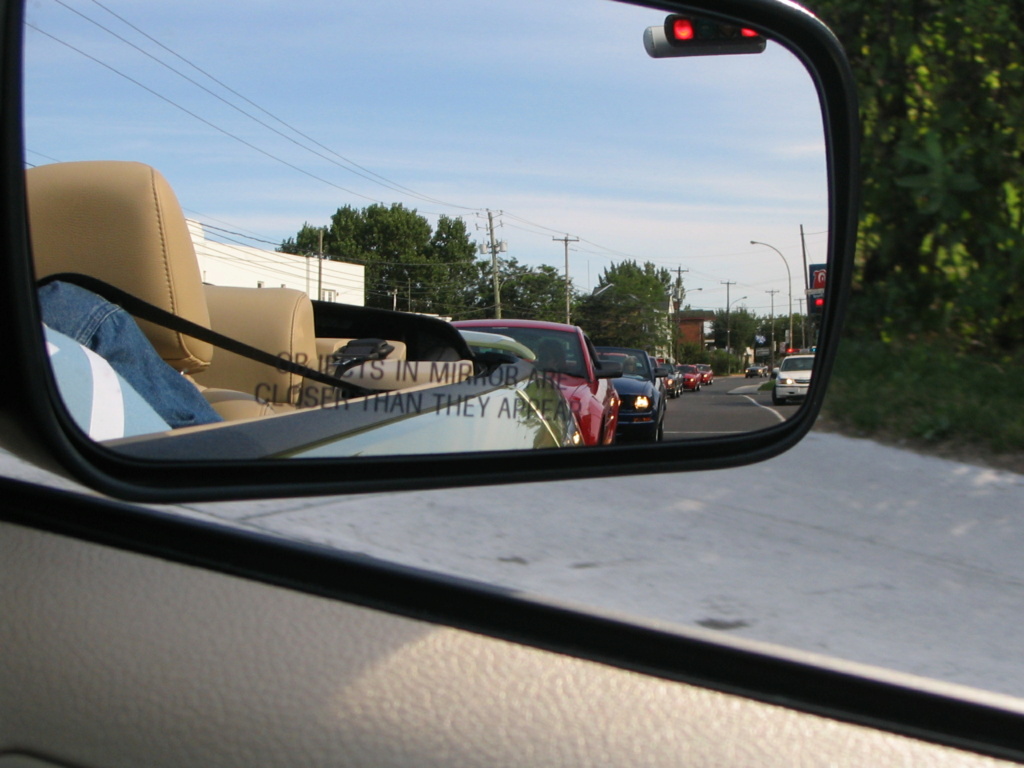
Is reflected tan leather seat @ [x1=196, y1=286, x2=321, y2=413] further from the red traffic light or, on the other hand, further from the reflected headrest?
the red traffic light

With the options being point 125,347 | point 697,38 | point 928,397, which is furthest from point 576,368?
point 928,397

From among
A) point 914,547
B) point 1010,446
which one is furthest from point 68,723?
point 1010,446

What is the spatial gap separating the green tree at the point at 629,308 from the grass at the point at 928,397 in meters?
6.54

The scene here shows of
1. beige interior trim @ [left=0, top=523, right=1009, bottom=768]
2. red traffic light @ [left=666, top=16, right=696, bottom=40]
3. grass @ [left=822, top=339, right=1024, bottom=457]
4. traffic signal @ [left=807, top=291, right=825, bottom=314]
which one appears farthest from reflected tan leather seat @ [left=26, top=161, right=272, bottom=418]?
grass @ [left=822, top=339, right=1024, bottom=457]

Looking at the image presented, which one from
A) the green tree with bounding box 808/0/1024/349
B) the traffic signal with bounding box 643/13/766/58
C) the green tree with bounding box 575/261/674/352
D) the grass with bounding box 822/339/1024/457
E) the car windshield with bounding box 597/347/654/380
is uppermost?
the green tree with bounding box 808/0/1024/349

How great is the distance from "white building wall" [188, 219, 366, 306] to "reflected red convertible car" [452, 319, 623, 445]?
262 mm

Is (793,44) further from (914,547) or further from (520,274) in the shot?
(914,547)

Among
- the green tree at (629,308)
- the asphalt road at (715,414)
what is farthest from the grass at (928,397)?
the green tree at (629,308)

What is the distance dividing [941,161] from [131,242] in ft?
22.9

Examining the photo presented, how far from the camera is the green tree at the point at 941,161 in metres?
7.70

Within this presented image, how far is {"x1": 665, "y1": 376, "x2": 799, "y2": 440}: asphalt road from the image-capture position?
66.6 inches

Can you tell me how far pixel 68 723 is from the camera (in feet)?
4.99

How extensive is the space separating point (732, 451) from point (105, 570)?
1.01m

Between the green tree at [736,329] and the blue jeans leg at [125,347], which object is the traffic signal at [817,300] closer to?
the green tree at [736,329]
